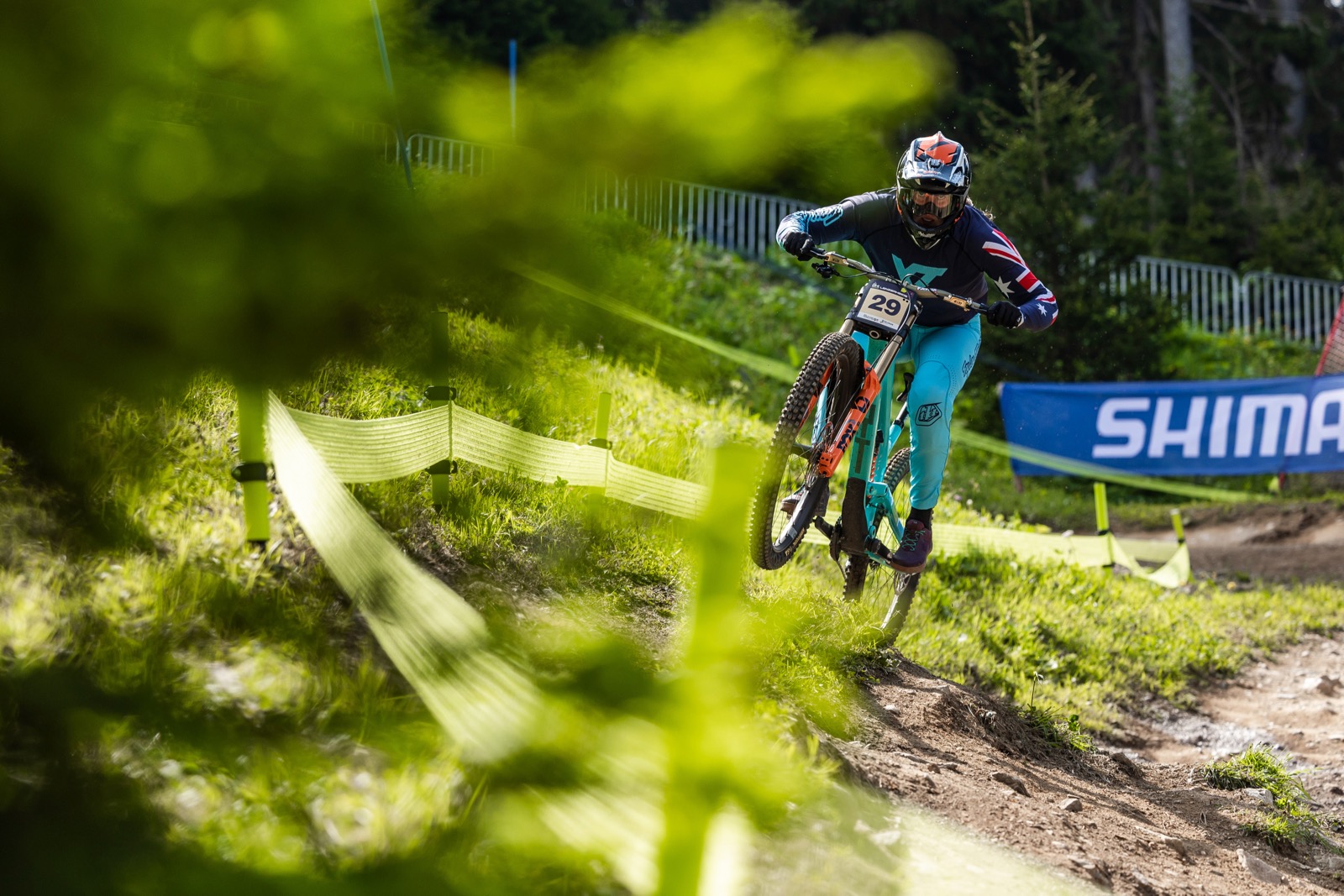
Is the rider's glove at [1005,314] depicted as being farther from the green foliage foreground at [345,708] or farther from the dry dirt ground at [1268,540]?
the dry dirt ground at [1268,540]

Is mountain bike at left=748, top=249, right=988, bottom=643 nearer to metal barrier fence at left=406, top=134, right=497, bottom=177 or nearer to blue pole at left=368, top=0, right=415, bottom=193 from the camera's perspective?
metal barrier fence at left=406, top=134, right=497, bottom=177

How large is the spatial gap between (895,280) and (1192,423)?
34.0 ft

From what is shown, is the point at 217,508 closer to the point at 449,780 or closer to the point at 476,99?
the point at 449,780

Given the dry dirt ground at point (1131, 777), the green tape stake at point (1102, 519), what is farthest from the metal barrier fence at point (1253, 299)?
the dry dirt ground at point (1131, 777)

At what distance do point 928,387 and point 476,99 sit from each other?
3.69 m

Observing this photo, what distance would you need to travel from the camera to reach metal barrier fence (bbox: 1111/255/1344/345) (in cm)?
2008

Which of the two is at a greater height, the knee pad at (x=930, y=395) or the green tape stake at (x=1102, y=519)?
the knee pad at (x=930, y=395)

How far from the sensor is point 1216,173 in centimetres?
2230

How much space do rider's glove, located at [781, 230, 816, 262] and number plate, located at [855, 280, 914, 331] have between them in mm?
289

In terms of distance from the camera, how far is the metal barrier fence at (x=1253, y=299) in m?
20.1

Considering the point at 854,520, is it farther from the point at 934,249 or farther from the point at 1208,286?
the point at 1208,286

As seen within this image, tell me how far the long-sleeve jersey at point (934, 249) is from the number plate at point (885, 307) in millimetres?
192

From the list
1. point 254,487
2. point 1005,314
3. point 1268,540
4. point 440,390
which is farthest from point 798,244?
point 1268,540

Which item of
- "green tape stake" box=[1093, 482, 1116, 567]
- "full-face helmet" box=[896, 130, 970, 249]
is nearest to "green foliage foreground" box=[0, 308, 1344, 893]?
"full-face helmet" box=[896, 130, 970, 249]
